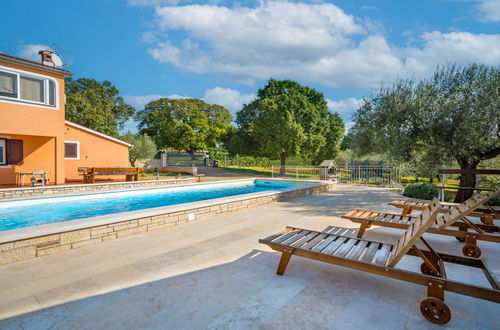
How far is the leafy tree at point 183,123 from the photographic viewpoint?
32.0 m

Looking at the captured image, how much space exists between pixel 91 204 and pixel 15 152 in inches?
249

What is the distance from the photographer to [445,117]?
898 centimetres

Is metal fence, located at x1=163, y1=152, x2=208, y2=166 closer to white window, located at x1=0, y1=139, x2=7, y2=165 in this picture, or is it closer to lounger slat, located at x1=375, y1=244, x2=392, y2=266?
white window, located at x1=0, y1=139, x2=7, y2=165

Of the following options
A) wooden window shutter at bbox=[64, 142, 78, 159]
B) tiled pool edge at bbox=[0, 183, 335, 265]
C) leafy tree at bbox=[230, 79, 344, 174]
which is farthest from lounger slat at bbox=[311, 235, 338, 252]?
leafy tree at bbox=[230, 79, 344, 174]

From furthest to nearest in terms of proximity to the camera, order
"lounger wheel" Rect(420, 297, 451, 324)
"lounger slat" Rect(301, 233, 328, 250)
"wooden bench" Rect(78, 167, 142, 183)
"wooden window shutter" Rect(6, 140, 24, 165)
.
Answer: "wooden bench" Rect(78, 167, 142, 183) → "wooden window shutter" Rect(6, 140, 24, 165) → "lounger slat" Rect(301, 233, 328, 250) → "lounger wheel" Rect(420, 297, 451, 324)

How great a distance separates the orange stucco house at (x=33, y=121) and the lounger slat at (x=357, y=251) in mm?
13784

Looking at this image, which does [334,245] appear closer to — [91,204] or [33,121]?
[91,204]

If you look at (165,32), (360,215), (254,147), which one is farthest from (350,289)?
(254,147)

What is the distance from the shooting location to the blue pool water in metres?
7.69

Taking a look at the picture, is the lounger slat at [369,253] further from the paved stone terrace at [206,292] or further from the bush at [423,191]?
the bush at [423,191]

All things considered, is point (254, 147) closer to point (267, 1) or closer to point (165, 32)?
point (165, 32)

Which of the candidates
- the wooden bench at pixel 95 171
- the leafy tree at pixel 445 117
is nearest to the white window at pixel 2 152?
the wooden bench at pixel 95 171

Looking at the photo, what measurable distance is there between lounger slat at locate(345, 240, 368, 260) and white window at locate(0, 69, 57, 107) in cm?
1402

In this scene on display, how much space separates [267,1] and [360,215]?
35.2ft
